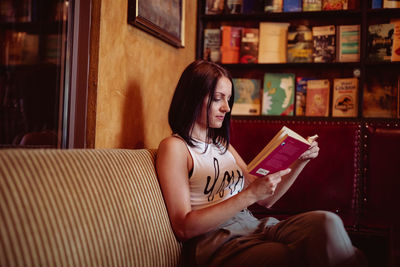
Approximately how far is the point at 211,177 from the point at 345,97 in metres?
1.61

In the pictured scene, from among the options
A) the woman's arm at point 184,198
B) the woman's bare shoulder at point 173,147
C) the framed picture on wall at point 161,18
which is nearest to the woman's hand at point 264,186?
the woman's arm at point 184,198

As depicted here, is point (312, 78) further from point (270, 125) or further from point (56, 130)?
point (56, 130)

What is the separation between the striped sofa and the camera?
2.60 ft

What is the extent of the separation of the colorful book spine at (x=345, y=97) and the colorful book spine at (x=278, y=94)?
31 centimetres

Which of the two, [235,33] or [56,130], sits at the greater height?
[235,33]

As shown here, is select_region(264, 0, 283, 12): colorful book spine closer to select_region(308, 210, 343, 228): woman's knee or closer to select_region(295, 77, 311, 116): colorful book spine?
select_region(295, 77, 311, 116): colorful book spine

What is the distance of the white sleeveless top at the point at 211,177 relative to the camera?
54.4 inches

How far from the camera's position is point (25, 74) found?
135 centimetres

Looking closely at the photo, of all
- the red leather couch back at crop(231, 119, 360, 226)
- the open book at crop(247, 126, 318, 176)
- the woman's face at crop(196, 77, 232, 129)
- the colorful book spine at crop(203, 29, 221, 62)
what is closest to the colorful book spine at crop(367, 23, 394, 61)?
the red leather couch back at crop(231, 119, 360, 226)

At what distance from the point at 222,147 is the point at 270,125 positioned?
598 mm

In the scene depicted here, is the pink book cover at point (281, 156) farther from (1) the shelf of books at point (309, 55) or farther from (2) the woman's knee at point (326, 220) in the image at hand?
(1) the shelf of books at point (309, 55)

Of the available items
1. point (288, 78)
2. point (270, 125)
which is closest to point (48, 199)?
point (270, 125)

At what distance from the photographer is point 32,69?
138 centimetres

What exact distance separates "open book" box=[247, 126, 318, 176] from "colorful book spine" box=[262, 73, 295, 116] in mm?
1444
